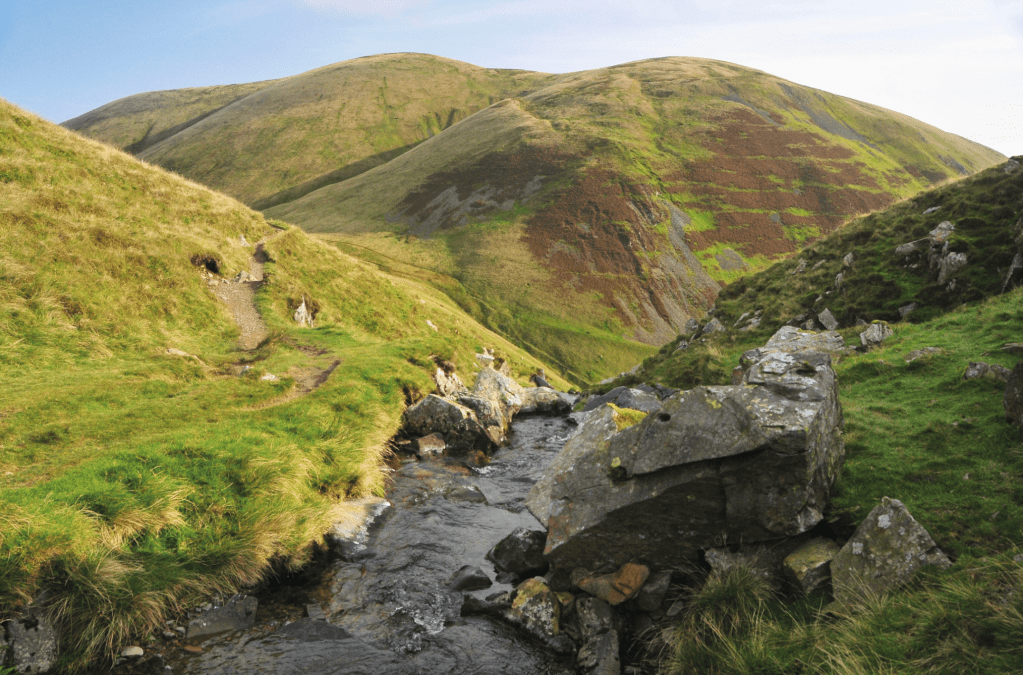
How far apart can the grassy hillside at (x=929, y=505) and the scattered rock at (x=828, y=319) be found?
252 centimetres

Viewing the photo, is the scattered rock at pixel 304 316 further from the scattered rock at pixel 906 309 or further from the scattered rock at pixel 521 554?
the scattered rock at pixel 906 309

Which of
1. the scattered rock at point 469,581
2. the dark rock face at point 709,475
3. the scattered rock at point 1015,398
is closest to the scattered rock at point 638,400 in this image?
the dark rock face at point 709,475

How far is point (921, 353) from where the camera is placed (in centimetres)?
1554

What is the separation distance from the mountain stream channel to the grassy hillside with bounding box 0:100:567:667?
1104mm

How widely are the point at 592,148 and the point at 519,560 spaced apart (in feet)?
369

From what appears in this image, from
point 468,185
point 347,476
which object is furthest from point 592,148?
point 347,476

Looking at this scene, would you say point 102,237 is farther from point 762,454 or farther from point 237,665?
point 762,454

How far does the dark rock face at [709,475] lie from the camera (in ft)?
31.6

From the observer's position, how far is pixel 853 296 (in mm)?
24500

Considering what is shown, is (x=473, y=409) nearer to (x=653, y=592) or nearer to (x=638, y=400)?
(x=638, y=400)

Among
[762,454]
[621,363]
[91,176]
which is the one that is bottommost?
[621,363]

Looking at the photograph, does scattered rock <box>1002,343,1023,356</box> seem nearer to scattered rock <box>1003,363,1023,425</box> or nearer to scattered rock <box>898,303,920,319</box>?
scattered rock <box>1003,363,1023,425</box>

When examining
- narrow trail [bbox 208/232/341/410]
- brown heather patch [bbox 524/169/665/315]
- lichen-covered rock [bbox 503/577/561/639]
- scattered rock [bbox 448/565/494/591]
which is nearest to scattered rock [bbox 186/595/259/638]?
scattered rock [bbox 448/565/494/591]

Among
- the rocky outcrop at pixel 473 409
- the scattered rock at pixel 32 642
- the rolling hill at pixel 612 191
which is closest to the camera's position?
the scattered rock at pixel 32 642
